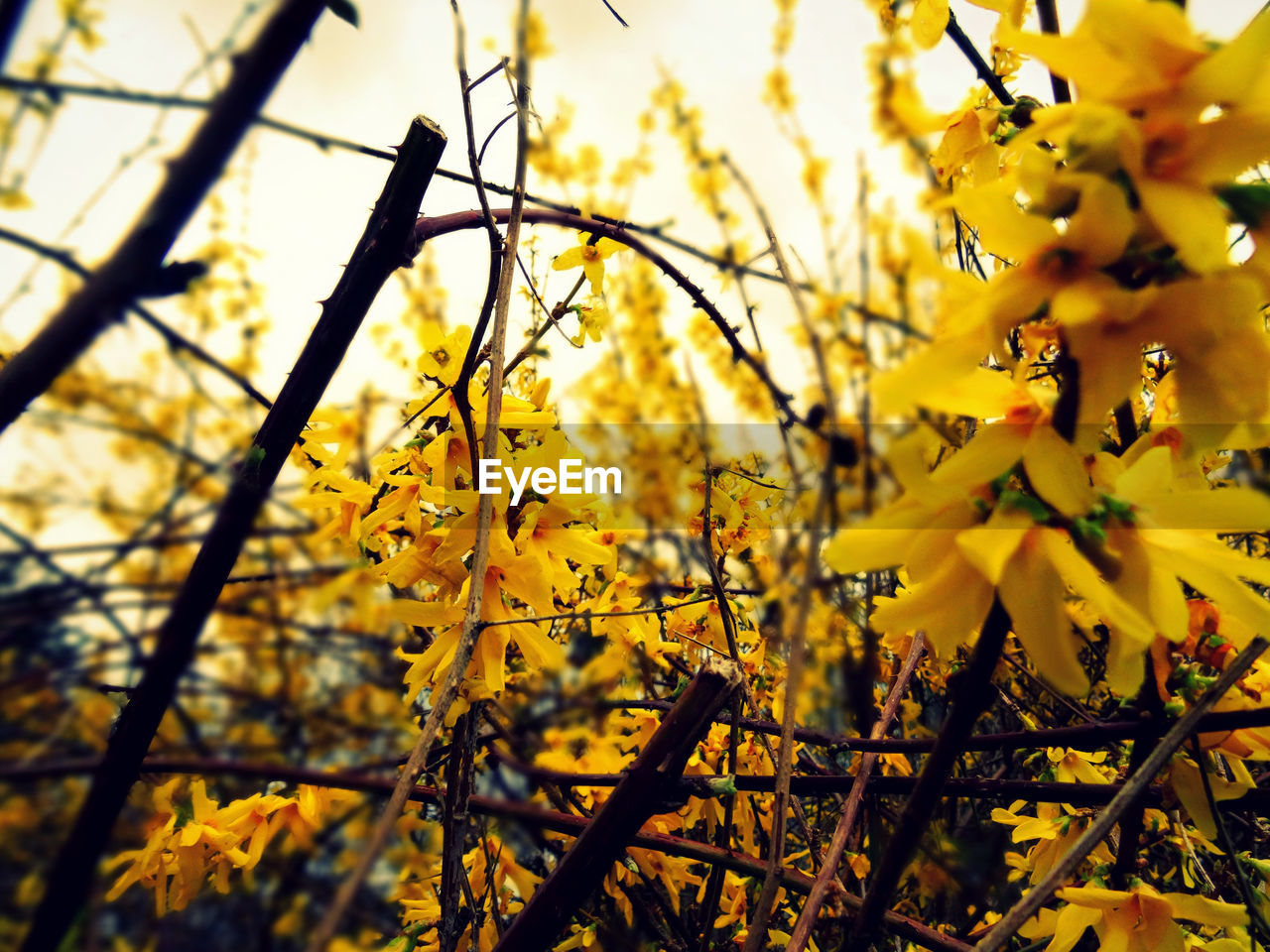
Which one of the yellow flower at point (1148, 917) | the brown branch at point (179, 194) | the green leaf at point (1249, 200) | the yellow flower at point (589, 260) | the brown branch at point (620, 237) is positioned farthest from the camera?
the yellow flower at point (589, 260)

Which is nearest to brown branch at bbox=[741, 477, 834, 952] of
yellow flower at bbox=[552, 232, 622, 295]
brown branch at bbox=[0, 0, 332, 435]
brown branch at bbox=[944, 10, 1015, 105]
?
brown branch at bbox=[0, 0, 332, 435]

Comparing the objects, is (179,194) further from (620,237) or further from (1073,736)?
(1073,736)

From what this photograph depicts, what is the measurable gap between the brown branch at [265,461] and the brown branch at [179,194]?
16 centimetres

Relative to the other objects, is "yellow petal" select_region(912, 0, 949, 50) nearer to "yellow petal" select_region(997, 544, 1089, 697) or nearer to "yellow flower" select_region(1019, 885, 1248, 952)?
"yellow petal" select_region(997, 544, 1089, 697)

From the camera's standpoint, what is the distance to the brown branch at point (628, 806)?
609 mm

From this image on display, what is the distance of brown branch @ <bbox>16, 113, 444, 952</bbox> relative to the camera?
0.54 metres

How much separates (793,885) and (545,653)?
0.44m

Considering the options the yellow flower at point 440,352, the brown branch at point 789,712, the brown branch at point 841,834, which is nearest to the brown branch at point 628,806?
the brown branch at point 789,712

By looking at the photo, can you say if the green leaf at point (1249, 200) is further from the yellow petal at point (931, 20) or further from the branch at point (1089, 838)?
the yellow petal at point (931, 20)

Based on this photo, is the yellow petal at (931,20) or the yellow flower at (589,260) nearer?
the yellow petal at (931,20)

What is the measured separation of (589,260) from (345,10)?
1.13 meters

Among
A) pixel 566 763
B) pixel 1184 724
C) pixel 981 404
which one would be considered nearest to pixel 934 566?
pixel 981 404

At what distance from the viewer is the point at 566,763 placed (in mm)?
1763

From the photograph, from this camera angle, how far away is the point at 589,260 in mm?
1575
